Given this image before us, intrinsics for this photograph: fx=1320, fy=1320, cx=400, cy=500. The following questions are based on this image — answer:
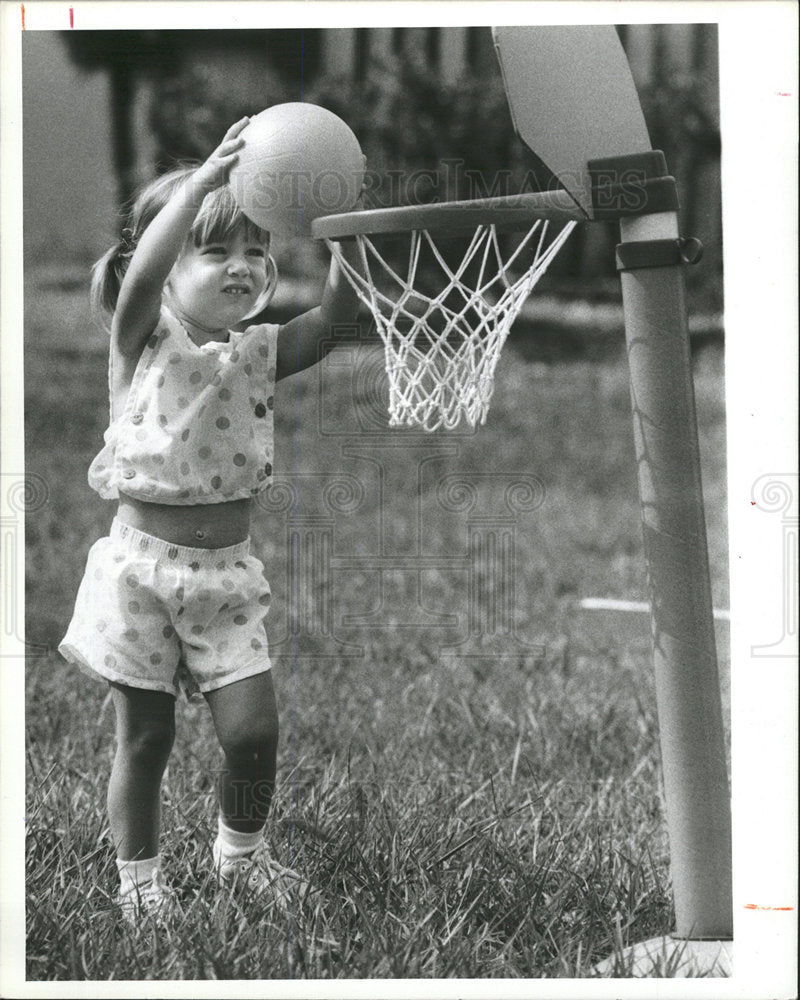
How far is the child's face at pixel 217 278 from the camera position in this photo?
2.24 m

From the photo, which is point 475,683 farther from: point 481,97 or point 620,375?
point 620,375

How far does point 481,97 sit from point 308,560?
Result: 113cm

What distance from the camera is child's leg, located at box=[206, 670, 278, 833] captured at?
7.25 feet

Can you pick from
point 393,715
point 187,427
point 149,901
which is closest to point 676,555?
point 187,427

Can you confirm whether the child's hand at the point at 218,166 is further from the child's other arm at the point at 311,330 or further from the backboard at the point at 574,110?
the backboard at the point at 574,110

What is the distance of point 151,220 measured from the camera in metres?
2.26

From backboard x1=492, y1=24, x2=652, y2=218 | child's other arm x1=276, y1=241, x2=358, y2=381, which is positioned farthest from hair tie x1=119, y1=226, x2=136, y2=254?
backboard x1=492, y1=24, x2=652, y2=218

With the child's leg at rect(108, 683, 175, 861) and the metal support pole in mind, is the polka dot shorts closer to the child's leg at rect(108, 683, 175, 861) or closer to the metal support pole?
the child's leg at rect(108, 683, 175, 861)

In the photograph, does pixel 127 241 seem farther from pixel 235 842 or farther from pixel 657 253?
pixel 235 842

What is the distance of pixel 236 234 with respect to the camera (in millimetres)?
2242

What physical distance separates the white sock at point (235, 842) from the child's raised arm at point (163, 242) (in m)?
0.88

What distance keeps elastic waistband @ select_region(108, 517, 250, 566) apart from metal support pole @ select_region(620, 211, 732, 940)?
28.3 inches

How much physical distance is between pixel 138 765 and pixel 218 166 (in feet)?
3.29

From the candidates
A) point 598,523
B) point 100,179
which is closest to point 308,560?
point 100,179
